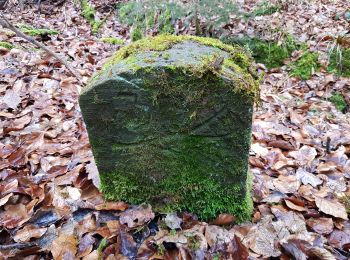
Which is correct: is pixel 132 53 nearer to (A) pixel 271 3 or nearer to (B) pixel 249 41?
(B) pixel 249 41

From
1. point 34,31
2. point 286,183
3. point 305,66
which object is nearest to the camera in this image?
point 286,183

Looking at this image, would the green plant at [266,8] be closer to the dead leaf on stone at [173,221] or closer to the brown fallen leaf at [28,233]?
the dead leaf on stone at [173,221]

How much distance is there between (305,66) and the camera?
17.6 feet

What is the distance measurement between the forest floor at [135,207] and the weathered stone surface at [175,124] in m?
0.15

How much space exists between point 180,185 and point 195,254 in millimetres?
423

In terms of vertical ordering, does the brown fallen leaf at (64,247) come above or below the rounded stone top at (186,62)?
below

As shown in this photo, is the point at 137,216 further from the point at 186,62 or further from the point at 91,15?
the point at 91,15

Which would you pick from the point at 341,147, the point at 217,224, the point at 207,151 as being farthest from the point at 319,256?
the point at 341,147

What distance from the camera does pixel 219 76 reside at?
1.73 m

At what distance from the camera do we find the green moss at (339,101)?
4582mm

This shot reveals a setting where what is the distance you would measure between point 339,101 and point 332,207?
9.19 ft

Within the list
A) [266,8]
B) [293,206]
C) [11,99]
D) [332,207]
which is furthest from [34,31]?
[332,207]

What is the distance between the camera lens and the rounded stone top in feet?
5.71

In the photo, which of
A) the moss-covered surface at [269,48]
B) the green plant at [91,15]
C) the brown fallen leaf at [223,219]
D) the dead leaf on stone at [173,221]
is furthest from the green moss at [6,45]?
the brown fallen leaf at [223,219]
